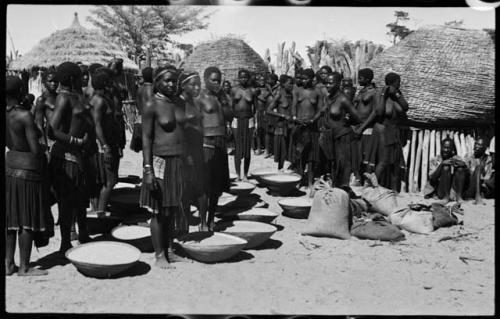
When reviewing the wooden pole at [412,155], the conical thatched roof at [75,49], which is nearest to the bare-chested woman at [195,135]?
the wooden pole at [412,155]

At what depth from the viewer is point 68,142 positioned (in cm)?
482

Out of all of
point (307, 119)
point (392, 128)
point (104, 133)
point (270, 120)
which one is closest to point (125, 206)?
point (104, 133)

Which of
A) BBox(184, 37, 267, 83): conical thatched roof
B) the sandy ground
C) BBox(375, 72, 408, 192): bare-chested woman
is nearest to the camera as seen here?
the sandy ground

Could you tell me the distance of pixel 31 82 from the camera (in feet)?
57.5

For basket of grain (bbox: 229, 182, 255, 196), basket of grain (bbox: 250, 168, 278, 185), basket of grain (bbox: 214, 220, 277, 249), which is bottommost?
basket of grain (bbox: 214, 220, 277, 249)

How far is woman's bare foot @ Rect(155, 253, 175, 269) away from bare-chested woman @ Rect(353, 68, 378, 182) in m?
3.93

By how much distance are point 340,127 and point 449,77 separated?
2359mm

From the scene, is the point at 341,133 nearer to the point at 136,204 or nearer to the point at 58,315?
the point at 136,204

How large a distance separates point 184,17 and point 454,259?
472 inches

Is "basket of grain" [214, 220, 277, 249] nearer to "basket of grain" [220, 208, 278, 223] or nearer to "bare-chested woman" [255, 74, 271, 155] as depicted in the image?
"basket of grain" [220, 208, 278, 223]

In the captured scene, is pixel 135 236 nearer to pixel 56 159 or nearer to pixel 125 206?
pixel 125 206

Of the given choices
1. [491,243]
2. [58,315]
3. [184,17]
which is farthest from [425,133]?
[184,17]

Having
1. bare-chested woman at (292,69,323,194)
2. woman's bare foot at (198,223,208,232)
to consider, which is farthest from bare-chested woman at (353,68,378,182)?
woman's bare foot at (198,223,208,232)

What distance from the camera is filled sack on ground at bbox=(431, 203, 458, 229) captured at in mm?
6434
